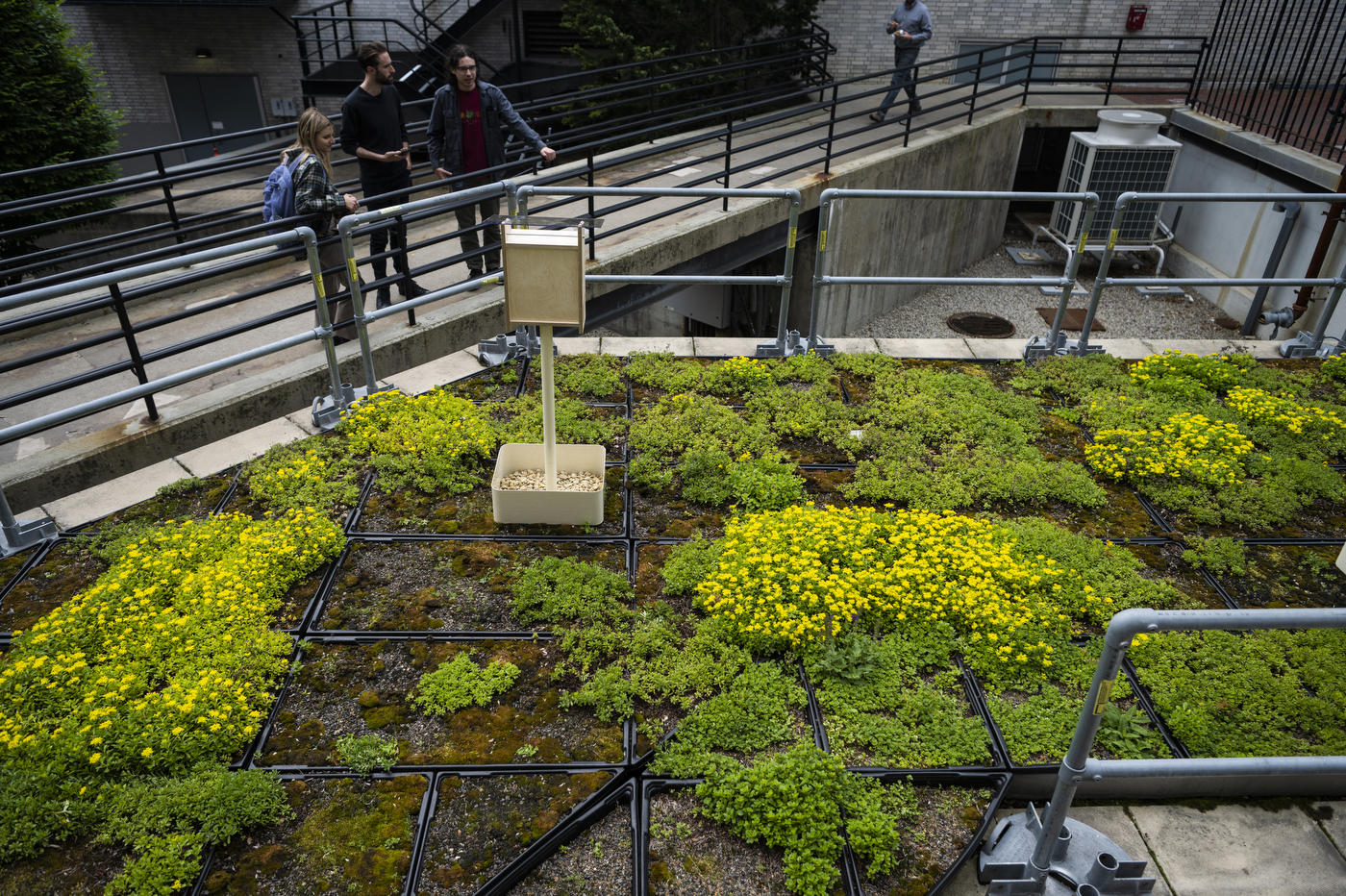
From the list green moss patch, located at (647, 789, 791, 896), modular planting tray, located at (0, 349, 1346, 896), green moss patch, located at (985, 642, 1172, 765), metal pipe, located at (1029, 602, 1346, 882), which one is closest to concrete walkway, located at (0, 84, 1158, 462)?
modular planting tray, located at (0, 349, 1346, 896)

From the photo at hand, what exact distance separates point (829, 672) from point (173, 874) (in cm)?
269

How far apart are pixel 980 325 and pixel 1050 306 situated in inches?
58.8

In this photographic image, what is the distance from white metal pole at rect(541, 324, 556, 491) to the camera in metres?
4.57

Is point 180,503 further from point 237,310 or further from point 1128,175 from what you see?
point 1128,175

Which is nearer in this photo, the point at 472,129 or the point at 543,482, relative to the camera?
the point at 543,482

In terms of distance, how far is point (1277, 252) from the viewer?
34.2 feet

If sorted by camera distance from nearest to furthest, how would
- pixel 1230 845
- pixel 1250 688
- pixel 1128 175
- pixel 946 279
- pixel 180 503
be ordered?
pixel 1230 845 → pixel 1250 688 → pixel 180 503 → pixel 946 279 → pixel 1128 175

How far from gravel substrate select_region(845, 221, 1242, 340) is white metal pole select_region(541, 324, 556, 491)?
7.83 m

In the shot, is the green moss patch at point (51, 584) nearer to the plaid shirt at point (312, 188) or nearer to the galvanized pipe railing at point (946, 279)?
the plaid shirt at point (312, 188)

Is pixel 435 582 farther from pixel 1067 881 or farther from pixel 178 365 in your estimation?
pixel 178 365

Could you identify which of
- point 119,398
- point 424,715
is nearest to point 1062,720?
point 424,715

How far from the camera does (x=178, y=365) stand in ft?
24.0

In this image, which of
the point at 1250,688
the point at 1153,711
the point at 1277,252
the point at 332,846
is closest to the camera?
the point at 332,846

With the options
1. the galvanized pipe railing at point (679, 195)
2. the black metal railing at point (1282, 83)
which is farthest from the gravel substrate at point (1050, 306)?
the galvanized pipe railing at point (679, 195)
